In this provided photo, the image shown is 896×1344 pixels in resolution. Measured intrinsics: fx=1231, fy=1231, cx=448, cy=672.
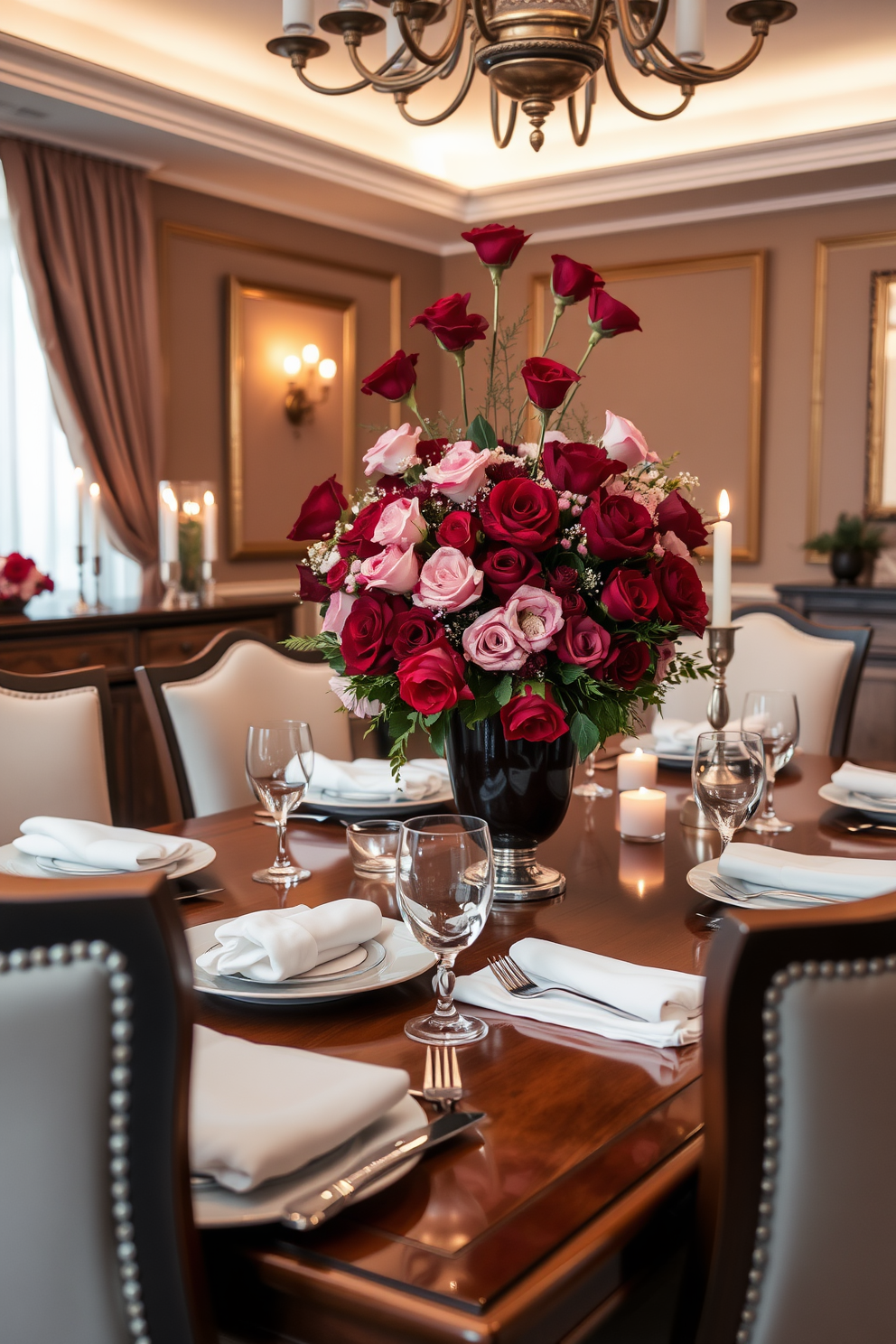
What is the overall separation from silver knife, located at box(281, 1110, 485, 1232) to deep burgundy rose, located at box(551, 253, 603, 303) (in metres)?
0.95

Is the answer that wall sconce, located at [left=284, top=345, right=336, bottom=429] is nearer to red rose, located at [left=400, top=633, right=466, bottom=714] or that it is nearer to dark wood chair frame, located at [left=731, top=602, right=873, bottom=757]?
dark wood chair frame, located at [left=731, top=602, right=873, bottom=757]

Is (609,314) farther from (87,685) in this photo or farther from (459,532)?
(87,685)

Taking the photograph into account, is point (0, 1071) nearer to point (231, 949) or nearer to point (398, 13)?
point (231, 949)

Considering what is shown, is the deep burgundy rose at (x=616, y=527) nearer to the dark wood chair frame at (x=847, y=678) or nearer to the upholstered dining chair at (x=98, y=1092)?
the upholstered dining chair at (x=98, y=1092)

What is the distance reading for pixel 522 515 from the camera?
1.37 metres

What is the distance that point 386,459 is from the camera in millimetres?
1500

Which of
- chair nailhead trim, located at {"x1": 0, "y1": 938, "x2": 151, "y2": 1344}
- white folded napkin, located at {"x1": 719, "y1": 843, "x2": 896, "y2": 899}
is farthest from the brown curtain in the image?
chair nailhead trim, located at {"x1": 0, "y1": 938, "x2": 151, "y2": 1344}

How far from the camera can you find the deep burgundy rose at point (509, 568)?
1382 mm

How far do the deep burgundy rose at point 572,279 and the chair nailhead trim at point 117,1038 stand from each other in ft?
3.33

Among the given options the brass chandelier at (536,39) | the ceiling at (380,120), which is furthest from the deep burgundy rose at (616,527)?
the ceiling at (380,120)

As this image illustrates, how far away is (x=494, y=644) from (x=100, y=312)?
12.4ft

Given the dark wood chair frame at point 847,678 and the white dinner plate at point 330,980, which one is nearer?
the white dinner plate at point 330,980

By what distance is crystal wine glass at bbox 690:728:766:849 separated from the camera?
1549 mm

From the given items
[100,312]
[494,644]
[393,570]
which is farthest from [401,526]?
[100,312]
